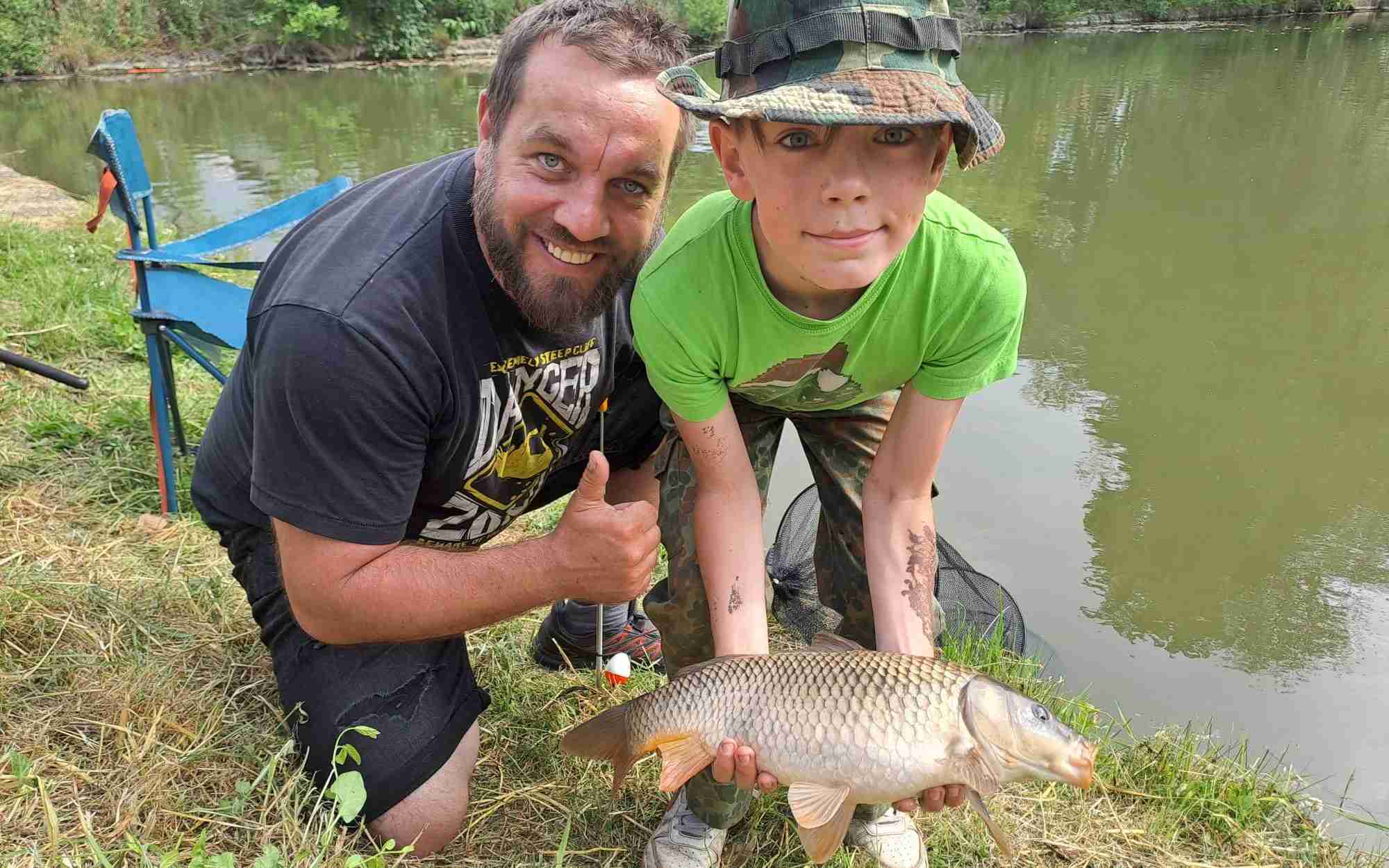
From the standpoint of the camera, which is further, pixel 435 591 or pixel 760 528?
pixel 760 528

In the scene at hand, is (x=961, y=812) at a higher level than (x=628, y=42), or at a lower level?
lower

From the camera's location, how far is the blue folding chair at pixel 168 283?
2764mm

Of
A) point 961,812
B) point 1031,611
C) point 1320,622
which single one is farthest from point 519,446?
point 1320,622

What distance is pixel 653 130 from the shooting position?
5.90 ft

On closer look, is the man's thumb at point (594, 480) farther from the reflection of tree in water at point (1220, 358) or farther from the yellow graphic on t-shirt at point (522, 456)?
the reflection of tree in water at point (1220, 358)

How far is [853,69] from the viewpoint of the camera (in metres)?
1.39

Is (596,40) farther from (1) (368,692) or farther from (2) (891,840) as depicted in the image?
(2) (891,840)

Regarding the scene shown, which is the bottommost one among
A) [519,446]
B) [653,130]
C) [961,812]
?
[961,812]

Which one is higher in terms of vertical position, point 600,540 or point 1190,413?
point 600,540

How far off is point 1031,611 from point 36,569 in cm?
280

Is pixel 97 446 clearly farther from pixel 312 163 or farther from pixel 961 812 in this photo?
pixel 312 163

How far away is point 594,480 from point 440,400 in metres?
0.33

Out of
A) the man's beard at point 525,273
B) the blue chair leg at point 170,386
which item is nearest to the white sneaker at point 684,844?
the man's beard at point 525,273

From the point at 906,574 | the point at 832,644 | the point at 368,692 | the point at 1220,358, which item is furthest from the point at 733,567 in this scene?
the point at 1220,358
